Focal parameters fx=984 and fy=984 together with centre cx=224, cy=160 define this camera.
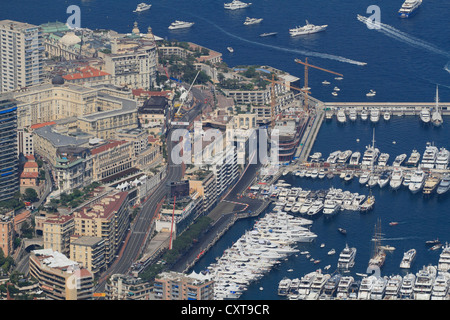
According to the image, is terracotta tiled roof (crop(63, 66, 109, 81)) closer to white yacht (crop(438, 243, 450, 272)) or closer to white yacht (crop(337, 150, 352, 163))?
white yacht (crop(337, 150, 352, 163))

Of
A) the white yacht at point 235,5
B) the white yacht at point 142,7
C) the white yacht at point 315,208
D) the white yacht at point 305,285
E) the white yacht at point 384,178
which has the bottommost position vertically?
the white yacht at point 315,208

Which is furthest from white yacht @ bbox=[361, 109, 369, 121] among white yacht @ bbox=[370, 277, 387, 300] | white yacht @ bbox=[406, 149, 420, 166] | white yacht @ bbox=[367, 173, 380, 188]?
white yacht @ bbox=[370, 277, 387, 300]

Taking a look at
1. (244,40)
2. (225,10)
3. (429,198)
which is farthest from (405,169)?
(225,10)

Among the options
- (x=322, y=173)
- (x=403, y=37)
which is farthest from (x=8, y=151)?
(x=403, y=37)

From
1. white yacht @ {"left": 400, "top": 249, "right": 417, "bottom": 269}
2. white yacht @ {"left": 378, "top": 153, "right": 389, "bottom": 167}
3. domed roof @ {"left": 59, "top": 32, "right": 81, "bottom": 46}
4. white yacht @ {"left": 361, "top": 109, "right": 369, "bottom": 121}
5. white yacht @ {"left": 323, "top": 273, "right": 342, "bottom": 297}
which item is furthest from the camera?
domed roof @ {"left": 59, "top": 32, "right": 81, "bottom": 46}

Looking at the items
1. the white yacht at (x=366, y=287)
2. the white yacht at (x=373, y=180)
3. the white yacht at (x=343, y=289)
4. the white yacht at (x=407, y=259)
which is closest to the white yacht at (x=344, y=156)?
the white yacht at (x=373, y=180)

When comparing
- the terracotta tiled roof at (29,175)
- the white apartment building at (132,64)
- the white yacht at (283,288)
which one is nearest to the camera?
the white yacht at (283,288)

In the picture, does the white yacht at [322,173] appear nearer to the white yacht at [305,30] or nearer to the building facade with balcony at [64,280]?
the building facade with balcony at [64,280]

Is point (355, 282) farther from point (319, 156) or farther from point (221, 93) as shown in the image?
point (221, 93)
